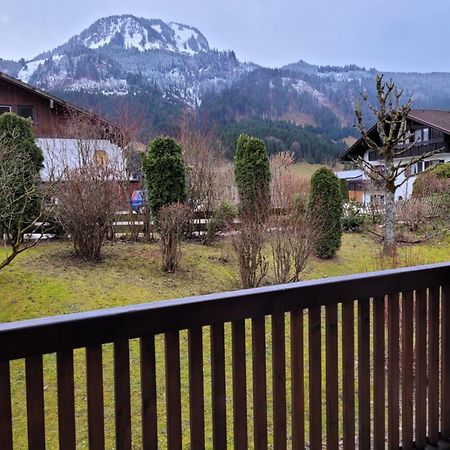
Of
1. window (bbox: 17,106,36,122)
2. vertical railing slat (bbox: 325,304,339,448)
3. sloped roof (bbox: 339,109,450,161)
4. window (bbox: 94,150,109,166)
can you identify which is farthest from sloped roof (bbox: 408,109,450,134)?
vertical railing slat (bbox: 325,304,339,448)

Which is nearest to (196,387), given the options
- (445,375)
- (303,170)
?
(445,375)

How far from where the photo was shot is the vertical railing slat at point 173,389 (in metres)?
1.43

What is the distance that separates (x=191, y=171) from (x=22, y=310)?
20.0ft

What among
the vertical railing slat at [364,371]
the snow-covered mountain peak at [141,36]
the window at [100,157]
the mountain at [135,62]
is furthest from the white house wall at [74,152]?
the snow-covered mountain peak at [141,36]

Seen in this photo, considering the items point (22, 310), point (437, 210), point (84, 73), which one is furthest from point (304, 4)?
point (84, 73)

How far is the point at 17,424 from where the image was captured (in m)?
3.06

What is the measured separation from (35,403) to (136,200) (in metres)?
9.11

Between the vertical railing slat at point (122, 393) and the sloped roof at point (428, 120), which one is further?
the sloped roof at point (428, 120)

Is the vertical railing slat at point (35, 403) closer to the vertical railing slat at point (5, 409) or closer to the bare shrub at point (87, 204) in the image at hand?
the vertical railing slat at point (5, 409)

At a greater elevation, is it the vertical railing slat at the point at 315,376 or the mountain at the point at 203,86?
the mountain at the point at 203,86

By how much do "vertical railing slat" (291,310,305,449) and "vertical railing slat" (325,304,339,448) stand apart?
12cm

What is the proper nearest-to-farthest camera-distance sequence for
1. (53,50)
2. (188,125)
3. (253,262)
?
(253,262) < (188,125) < (53,50)

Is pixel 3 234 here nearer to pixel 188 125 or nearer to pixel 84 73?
pixel 188 125

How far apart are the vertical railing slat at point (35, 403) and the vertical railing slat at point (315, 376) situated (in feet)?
2.93
